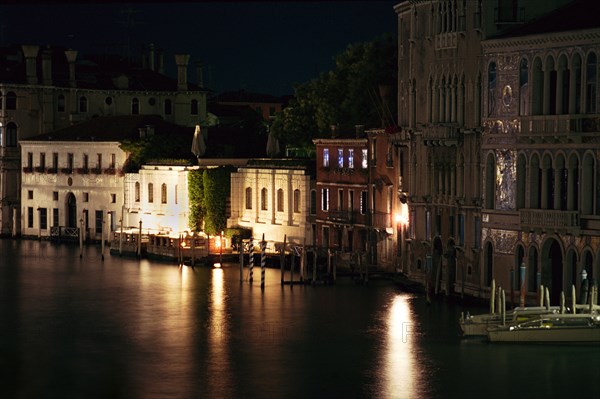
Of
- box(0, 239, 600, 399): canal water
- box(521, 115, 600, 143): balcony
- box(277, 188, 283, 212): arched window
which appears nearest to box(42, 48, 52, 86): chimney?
box(277, 188, 283, 212): arched window

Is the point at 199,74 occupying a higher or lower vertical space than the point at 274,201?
higher

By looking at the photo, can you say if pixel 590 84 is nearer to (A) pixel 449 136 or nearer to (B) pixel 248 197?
(A) pixel 449 136

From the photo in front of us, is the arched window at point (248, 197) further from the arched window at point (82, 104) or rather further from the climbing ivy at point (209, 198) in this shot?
the arched window at point (82, 104)

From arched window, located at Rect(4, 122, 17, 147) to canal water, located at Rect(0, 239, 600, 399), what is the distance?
17592mm

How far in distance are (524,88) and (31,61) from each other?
98.6 feet

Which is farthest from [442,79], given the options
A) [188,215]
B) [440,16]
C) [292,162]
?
[188,215]

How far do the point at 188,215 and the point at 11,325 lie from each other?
54.2 ft

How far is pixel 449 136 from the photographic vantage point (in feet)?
Answer: 113

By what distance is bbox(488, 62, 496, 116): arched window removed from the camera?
32.3m

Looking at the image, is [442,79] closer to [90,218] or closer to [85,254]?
[85,254]

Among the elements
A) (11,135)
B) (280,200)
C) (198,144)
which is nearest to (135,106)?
(11,135)

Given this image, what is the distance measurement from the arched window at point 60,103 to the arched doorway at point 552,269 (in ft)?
102

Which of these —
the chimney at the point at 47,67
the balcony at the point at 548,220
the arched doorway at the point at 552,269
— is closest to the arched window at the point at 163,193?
the chimney at the point at 47,67

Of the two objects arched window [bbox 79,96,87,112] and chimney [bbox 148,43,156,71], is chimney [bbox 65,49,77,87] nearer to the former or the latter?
arched window [bbox 79,96,87,112]
